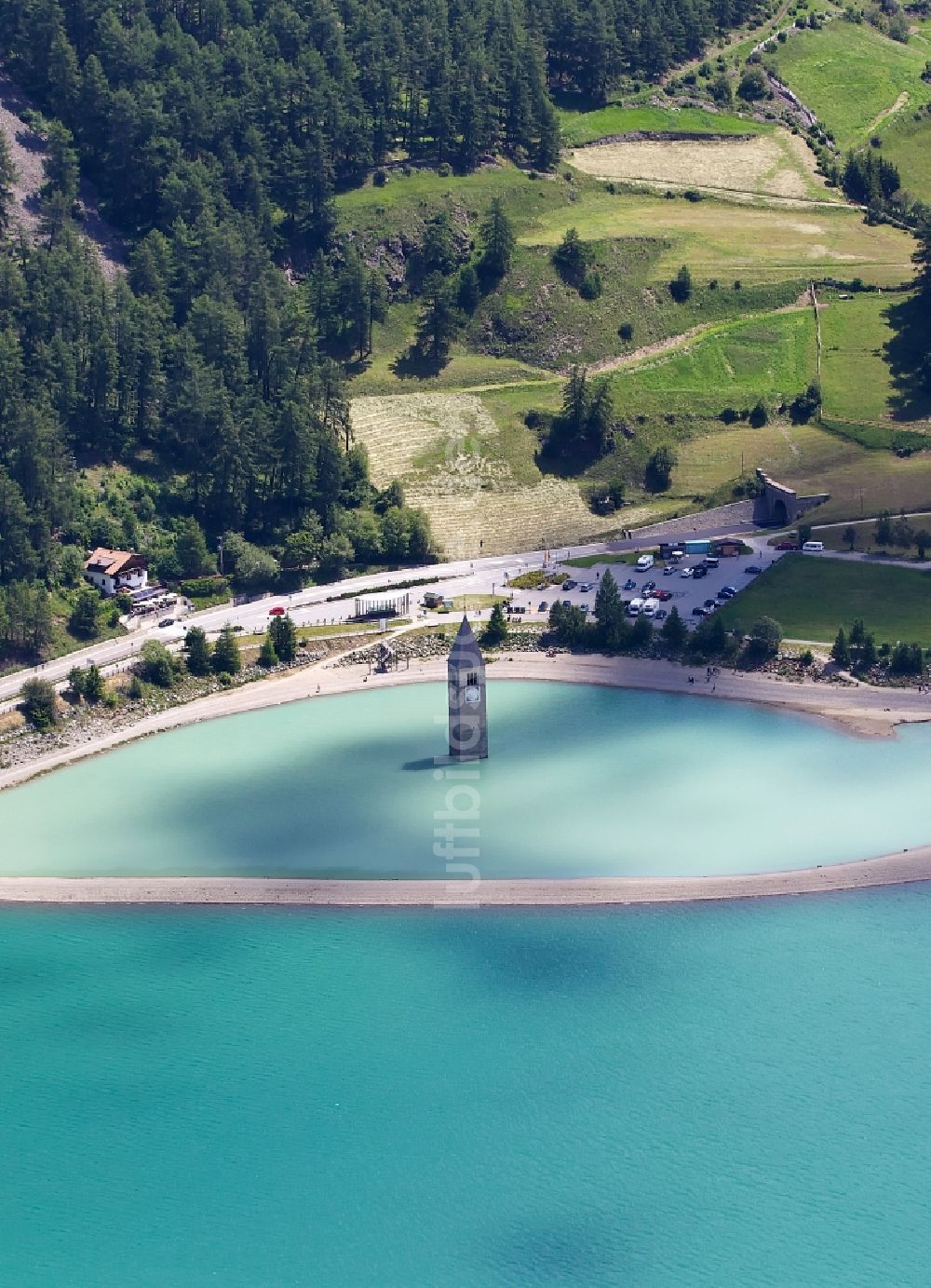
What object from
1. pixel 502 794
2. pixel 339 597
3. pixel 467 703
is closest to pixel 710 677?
pixel 467 703

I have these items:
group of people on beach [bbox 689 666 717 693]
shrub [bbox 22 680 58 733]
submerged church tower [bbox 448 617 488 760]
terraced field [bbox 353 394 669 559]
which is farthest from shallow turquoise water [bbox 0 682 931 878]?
terraced field [bbox 353 394 669 559]

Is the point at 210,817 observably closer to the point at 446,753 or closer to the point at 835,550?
the point at 446,753

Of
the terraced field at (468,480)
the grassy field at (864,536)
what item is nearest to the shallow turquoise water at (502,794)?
the grassy field at (864,536)

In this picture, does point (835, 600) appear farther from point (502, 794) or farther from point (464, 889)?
point (464, 889)

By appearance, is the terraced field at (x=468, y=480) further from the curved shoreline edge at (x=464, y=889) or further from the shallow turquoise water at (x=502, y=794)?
the curved shoreline edge at (x=464, y=889)

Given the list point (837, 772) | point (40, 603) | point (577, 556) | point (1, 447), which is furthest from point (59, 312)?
point (837, 772)

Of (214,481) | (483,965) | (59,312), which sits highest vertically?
(59,312)
